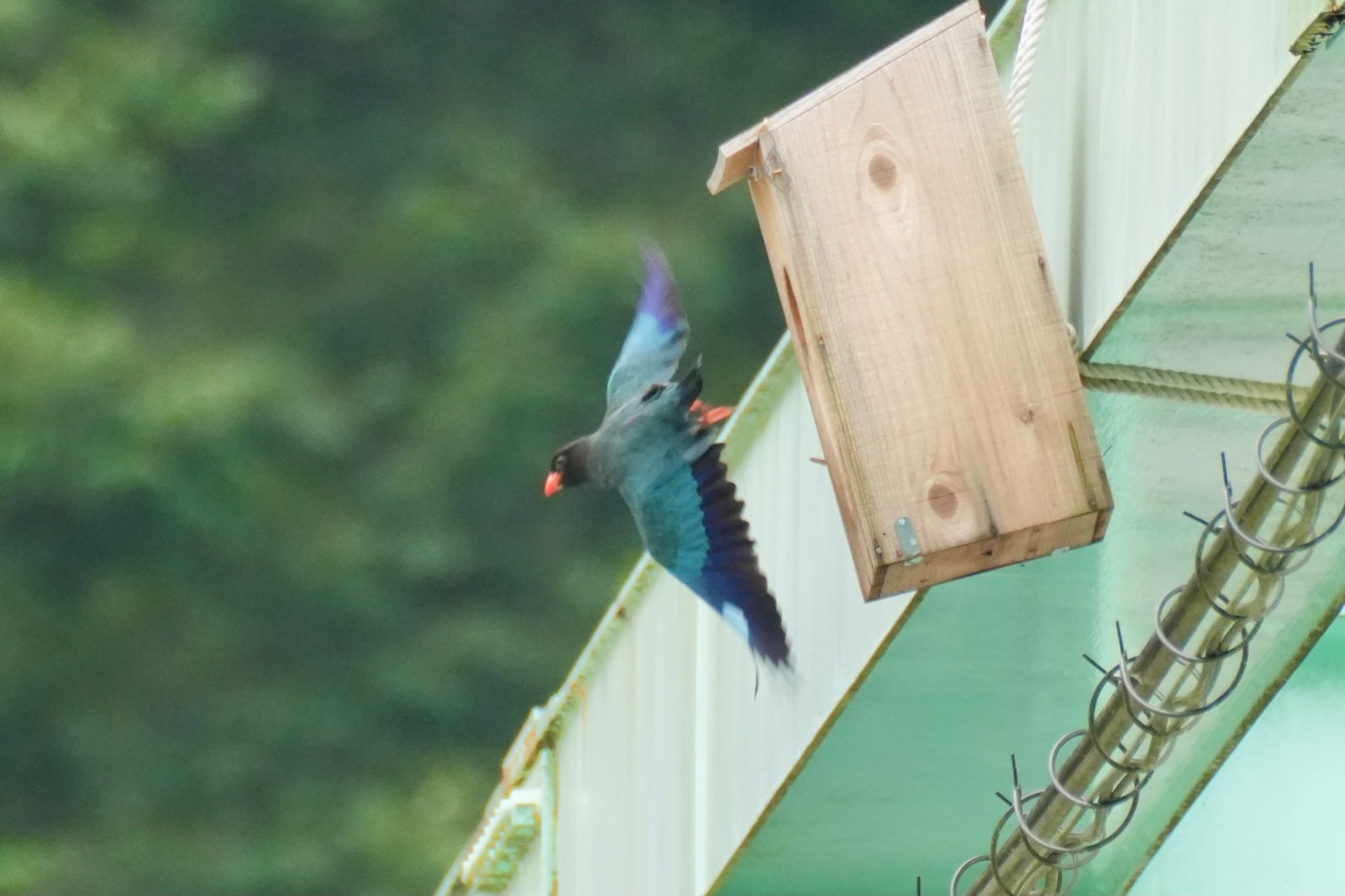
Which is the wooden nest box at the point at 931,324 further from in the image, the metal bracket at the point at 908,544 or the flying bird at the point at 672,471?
the flying bird at the point at 672,471

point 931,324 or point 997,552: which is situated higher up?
point 931,324

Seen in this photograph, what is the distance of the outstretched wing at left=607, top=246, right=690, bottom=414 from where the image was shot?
307cm

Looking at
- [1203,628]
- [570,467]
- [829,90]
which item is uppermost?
[570,467]

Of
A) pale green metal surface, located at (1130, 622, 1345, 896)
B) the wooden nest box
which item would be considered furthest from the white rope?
pale green metal surface, located at (1130, 622, 1345, 896)

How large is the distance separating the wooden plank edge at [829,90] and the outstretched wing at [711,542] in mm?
601

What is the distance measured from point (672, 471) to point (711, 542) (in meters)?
0.33

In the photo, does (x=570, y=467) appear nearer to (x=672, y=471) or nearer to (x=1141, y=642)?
(x=672, y=471)

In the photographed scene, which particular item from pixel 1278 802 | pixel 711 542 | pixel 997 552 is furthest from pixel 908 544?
pixel 1278 802

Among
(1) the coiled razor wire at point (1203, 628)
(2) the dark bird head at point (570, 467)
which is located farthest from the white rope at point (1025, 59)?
(2) the dark bird head at point (570, 467)

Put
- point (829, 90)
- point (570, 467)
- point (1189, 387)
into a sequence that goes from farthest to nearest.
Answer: point (570, 467), point (829, 90), point (1189, 387)

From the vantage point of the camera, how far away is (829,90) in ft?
5.30

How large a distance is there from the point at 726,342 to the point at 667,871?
5.81 metres

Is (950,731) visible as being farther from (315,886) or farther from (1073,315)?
(315,886)

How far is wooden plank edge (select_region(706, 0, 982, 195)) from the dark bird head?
1.54 meters
